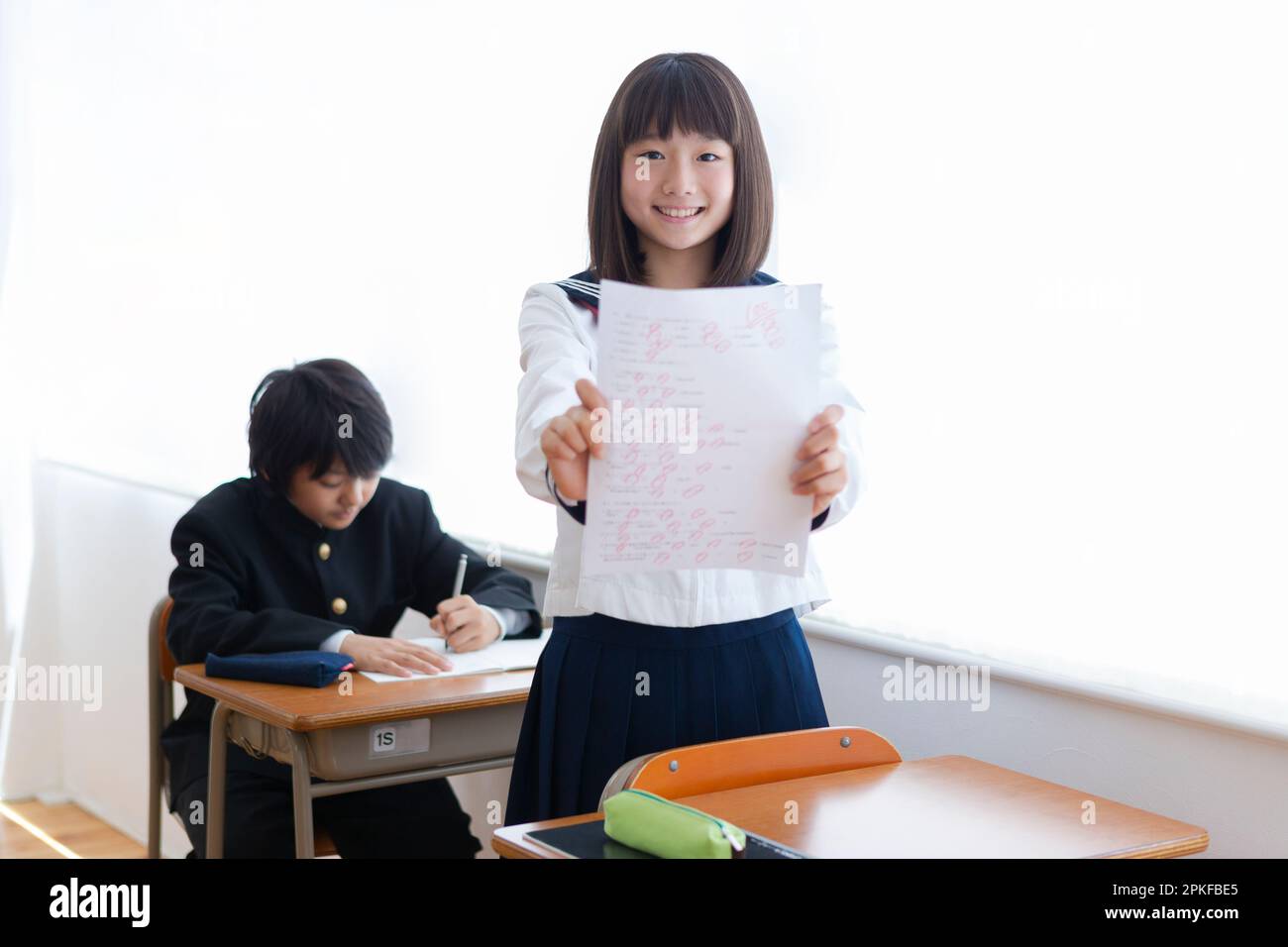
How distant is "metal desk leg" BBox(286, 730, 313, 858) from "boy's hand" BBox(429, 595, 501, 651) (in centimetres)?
43

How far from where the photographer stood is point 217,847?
217cm

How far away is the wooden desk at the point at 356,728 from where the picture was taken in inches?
77.9

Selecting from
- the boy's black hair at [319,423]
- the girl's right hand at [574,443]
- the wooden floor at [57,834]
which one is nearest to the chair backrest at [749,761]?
the girl's right hand at [574,443]

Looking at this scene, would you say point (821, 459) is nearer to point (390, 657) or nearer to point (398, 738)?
point (398, 738)

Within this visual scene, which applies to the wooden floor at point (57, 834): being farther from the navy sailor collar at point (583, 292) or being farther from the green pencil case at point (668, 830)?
the green pencil case at point (668, 830)

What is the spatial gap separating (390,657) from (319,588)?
1.57 feet

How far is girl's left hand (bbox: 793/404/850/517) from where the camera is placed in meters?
1.17

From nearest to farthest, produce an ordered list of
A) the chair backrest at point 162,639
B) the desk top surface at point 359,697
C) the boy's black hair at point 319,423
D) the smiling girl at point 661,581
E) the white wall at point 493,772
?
1. the smiling girl at point 661,581
2. the white wall at point 493,772
3. the desk top surface at point 359,697
4. the boy's black hair at point 319,423
5. the chair backrest at point 162,639

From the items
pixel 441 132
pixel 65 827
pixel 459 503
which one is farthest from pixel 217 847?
pixel 65 827

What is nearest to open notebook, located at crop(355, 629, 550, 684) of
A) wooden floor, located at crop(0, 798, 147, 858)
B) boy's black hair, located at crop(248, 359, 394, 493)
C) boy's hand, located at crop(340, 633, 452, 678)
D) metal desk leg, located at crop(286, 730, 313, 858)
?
boy's hand, located at crop(340, 633, 452, 678)

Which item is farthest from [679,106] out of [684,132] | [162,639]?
[162,639]

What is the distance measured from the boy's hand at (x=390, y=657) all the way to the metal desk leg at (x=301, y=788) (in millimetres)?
233

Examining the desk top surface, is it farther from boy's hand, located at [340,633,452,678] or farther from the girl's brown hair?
the girl's brown hair
